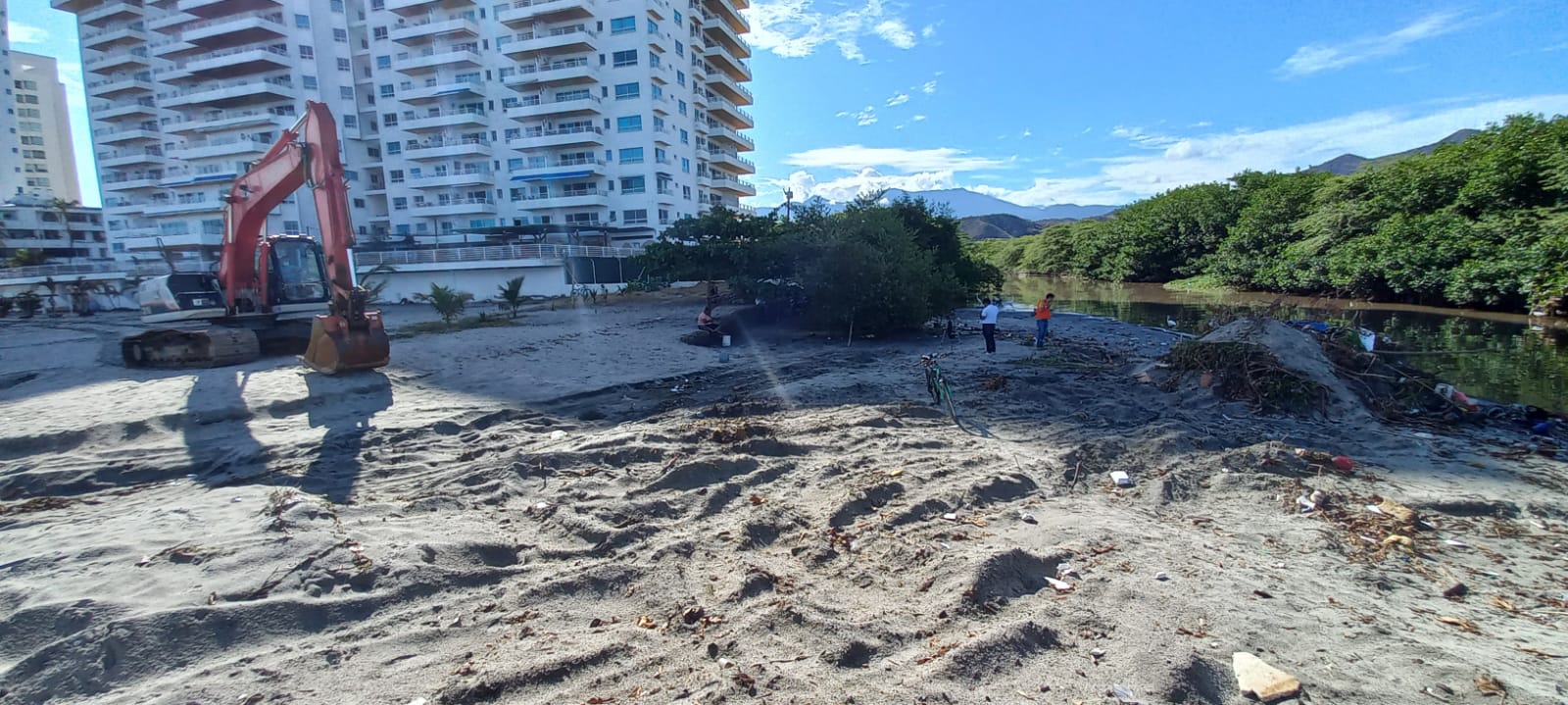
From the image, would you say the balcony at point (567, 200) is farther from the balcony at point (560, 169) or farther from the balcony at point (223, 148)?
the balcony at point (223, 148)

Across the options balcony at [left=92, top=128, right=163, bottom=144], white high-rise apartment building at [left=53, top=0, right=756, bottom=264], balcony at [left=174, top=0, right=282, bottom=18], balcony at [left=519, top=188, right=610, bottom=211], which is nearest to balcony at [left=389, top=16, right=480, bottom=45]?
white high-rise apartment building at [left=53, top=0, right=756, bottom=264]

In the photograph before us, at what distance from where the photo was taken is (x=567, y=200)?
1898 inches

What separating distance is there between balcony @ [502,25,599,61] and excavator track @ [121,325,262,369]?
41028 millimetres

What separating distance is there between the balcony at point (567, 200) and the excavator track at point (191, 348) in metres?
37.4

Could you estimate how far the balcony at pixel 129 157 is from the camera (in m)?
55.2

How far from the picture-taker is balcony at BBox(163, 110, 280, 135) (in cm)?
5034

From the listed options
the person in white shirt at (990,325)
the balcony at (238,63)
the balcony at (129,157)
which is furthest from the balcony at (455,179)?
the person in white shirt at (990,325)

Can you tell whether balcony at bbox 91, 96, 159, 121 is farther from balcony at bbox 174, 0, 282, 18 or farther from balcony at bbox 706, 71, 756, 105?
balcony at bbox 706, 71, 756, 105

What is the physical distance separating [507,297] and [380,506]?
19480 millimetres

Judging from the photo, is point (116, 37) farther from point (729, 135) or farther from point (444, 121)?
point (729, 135)

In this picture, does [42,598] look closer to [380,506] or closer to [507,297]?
[380,506]

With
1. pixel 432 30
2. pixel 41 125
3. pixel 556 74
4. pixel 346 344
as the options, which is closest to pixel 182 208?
pixel 432 30

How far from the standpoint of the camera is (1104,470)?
6355mm

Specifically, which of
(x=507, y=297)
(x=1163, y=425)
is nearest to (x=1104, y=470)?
(x=1163, y=425)
